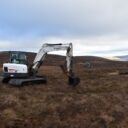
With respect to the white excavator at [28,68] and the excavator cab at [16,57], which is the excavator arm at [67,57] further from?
the excavator cab at [16,57]

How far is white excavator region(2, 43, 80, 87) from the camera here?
107 feet

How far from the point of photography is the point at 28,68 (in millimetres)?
33938

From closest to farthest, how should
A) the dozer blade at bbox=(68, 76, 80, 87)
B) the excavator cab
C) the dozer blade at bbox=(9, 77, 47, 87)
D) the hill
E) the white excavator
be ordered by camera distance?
the hill < the dozer blade at bbox=(9, 77, 47, 87) < the white excavator < the dozer blade at bbox=(68, 76, 80, 87) < the excavator cab

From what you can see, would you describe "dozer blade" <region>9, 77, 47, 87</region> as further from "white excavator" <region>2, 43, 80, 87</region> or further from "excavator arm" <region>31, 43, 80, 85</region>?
"excavator arm" <region>31, 43, 80, 85</region>

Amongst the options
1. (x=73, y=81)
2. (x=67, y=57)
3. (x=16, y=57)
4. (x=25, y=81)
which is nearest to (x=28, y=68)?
(x=16, y=57)

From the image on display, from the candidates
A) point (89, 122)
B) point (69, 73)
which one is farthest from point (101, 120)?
point (69, 73)

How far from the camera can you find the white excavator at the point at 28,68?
32688 millimetres

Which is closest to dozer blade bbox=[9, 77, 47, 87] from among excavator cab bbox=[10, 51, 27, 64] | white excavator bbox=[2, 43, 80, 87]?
white excavator bbox=[2, 43, 80, 87]

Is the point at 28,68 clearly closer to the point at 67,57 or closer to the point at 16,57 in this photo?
the point at 16,57

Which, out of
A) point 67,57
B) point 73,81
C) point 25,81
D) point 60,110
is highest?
point 67,57

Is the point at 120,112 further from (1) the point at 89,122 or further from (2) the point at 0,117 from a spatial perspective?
(2) the point at 0,117

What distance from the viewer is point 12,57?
34.0 meters

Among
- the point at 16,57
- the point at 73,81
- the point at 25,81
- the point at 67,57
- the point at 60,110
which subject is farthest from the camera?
the point at 16,57

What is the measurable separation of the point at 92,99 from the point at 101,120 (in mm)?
4013
